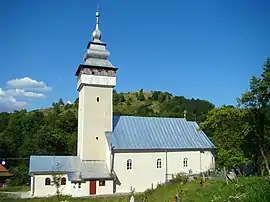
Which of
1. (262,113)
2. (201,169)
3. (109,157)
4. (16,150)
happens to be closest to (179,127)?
(201,169)

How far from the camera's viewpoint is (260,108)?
23.8 m

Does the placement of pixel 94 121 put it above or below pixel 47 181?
above

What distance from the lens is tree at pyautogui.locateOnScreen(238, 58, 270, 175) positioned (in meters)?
22.4

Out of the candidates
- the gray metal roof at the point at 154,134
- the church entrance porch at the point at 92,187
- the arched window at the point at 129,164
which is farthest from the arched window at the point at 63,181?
the arched window at the point at 129,164

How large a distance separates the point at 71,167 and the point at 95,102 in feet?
23.1

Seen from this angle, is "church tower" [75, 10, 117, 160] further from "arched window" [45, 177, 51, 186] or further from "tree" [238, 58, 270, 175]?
"tree" [238, 58, 270, 175]

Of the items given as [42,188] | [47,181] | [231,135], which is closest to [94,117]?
[47,181]

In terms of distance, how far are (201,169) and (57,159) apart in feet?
53.0

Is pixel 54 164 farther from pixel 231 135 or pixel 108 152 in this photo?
pixel 231 135

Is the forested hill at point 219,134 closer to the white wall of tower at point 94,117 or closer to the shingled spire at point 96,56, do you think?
the white wall of tower at point 94,117

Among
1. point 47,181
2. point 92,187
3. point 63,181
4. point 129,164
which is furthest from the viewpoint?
point 129,164

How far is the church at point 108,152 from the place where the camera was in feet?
96.1

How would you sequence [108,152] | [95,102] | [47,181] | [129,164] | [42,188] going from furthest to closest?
[95,102] < [129,164] < [108,152] < [47,181] < [42,188]

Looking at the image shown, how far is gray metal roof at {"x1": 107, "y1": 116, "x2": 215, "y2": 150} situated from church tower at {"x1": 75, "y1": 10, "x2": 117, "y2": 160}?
1.47 meters
